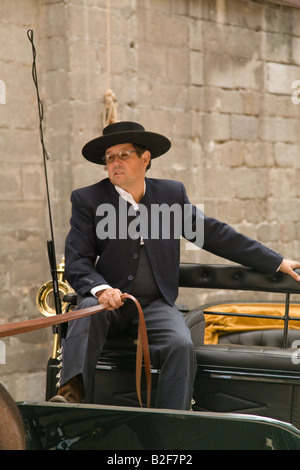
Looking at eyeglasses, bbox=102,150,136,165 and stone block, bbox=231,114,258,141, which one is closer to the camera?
eyeglasses, bbox=102,150,136,165

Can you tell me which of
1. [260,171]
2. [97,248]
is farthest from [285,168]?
[97,248]

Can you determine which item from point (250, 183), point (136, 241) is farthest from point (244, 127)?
point (136, 241)

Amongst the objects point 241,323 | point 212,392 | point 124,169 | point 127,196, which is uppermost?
point 124,169

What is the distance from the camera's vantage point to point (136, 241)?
338 cm

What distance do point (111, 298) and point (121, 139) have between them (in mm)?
861

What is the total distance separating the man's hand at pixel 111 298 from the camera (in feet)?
9.52

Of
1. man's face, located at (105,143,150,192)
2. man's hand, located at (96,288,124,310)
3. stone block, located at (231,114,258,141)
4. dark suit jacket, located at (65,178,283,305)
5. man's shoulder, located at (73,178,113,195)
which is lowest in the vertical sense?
man's hand, located at (96,288,124,310)

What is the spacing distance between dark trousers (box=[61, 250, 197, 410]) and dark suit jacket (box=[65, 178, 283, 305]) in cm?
21

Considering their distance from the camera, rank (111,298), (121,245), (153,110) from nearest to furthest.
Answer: (111,298) → (121,245) → (153,110)

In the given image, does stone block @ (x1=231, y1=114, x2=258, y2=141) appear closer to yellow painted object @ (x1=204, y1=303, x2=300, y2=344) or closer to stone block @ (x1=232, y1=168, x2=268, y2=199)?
stone block @ (x1=232, y1=168, x2=268, y2=199)

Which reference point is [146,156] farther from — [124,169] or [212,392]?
[212,392]

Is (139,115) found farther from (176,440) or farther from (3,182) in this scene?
(176,440)

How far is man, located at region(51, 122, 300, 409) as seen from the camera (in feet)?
10.4

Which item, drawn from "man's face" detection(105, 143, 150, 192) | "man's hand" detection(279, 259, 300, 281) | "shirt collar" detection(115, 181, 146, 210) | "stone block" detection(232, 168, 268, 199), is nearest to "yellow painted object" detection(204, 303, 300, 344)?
"man's hand" detection(279, 259, 300, 281)
